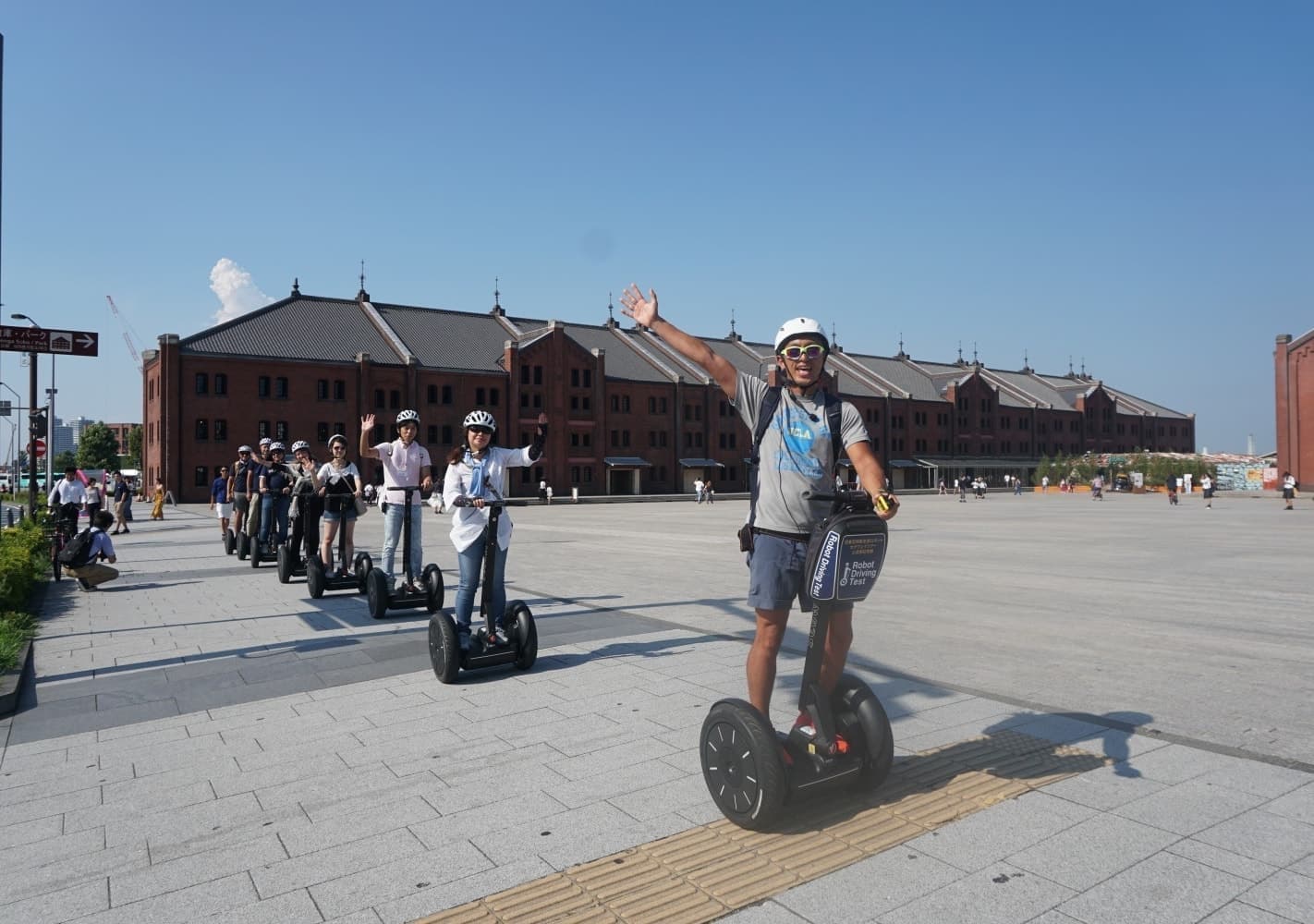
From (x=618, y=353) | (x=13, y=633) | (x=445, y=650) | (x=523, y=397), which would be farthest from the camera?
(x=618, y=353)

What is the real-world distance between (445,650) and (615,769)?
2226mm

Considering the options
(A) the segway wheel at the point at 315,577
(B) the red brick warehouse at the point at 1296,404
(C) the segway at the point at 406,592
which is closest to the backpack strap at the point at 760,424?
(C) the segway at the point at 406,592

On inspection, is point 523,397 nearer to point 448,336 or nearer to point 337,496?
point 448,336

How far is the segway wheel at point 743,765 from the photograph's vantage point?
3.52 meters

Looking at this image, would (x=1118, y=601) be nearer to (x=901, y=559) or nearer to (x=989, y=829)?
(x=901, y=559)

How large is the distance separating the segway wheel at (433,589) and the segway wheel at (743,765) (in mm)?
5898

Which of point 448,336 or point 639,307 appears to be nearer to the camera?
point 639,307

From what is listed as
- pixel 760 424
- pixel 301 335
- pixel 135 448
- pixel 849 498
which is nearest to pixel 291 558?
pixel 760 424

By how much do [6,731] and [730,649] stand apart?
5208mm

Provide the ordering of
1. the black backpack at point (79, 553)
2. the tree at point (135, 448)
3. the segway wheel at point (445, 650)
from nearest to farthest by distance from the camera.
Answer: the segway wheel at point (445, 650) < the black backpack at point (79, 553) < the tree at point (135, 448)

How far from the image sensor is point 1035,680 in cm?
622

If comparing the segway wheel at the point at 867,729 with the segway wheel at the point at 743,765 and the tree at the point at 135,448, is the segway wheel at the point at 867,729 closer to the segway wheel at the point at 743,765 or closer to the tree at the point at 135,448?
the segway wheel at the point at 743,765

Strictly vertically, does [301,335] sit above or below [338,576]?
above

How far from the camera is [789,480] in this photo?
12.8 feet
